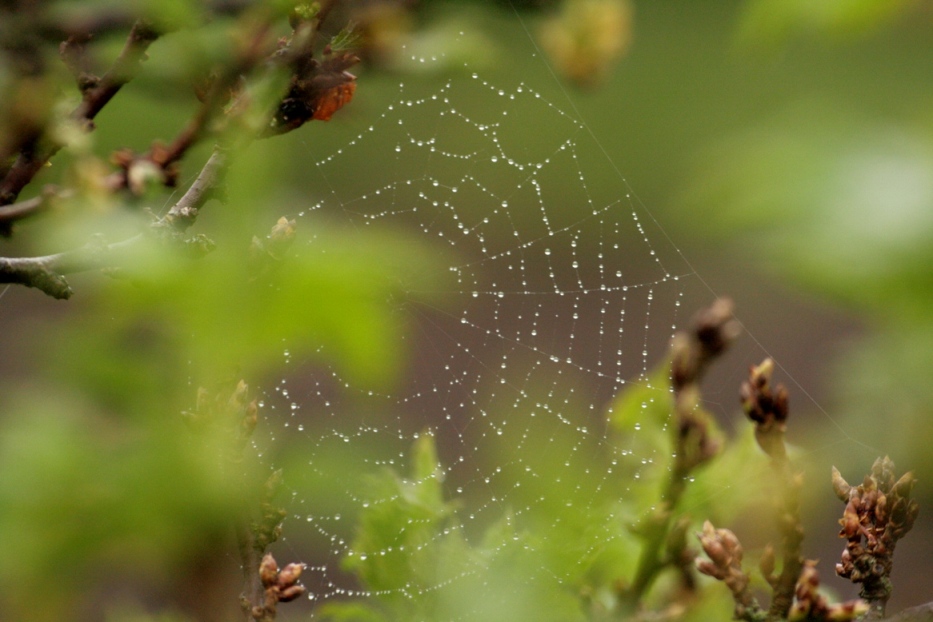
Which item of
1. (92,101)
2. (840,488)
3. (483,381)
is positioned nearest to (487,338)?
(483,381)

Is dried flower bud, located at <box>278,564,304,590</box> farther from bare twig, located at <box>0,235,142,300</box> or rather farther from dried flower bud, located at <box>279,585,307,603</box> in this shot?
bare twig, located at <box>0,235,142,300</box>

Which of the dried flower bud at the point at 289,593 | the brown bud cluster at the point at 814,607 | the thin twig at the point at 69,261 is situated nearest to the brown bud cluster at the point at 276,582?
the dried flower bud at the point at 289,593

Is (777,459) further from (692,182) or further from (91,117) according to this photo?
(91,117)

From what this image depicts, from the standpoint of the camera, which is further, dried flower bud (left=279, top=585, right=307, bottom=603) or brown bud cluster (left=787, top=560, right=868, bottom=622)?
dried flower bud (left=279, top=585, right=307, bottom=603)

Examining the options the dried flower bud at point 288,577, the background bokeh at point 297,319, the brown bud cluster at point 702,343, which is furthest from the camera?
the dried flower bud at point 288,577

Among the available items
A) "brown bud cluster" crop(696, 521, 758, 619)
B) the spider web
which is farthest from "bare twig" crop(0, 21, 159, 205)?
"brown bud cluster" crop(696, 521, 758, 619)

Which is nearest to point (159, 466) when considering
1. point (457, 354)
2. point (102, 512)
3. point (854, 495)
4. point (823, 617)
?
point (102, 512)

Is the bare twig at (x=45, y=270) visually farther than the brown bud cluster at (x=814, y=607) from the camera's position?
Yes

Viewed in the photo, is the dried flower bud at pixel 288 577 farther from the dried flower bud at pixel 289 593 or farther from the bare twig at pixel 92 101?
the bare twig at pixel 92 101

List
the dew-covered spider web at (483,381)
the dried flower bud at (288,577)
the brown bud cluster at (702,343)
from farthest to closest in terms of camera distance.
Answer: the dried flower bud at (288,577), the dew-covered spider web at (483,381), the brown bud cluster at (702,343)
